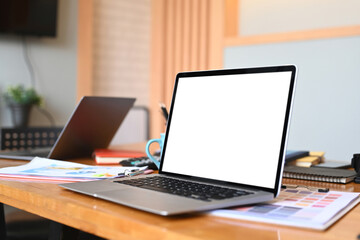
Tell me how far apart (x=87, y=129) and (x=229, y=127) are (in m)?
0.65

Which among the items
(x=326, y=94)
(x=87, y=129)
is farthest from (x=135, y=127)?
(x=87, y=129)

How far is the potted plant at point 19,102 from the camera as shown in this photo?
2818 millimetres

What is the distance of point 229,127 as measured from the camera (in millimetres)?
812

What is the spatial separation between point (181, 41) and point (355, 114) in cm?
159

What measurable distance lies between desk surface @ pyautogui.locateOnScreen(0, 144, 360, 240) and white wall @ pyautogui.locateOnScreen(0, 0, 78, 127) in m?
2.46

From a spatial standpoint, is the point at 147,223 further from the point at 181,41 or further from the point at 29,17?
the point at 181,41

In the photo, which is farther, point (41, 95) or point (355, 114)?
point (41, 95)

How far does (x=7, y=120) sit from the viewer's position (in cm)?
298

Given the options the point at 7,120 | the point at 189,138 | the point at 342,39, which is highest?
the point at 342,39

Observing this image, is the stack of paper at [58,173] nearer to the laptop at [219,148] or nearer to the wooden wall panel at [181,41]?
the laptop at [219,148]

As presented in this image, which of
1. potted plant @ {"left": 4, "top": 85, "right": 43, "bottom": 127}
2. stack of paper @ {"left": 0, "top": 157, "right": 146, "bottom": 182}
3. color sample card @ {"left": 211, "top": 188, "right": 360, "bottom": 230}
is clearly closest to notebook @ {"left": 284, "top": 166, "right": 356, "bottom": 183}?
color sample card @ {"left": 211, "top": 188, "right": 360, "bottom": 230}

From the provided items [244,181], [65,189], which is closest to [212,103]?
[244,181]

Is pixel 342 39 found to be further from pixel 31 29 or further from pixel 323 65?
pixel 31 29

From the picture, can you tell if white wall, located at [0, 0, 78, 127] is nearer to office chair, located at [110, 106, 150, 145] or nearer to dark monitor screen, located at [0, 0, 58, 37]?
dark monitor screen, located at [0, 0, 58, 37]
